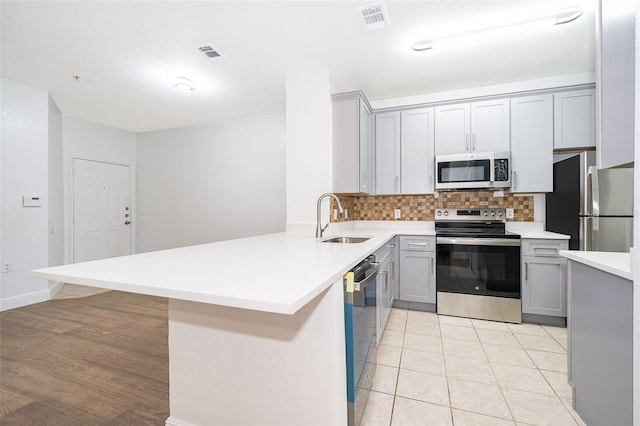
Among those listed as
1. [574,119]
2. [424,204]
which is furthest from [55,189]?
[574,119]

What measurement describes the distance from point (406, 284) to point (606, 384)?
196 centimetres

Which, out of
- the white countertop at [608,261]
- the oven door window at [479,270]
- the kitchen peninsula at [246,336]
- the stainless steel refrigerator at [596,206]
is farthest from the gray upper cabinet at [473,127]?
the kitchen peninsula at [246,336]

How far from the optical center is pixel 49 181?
3760 millimetres

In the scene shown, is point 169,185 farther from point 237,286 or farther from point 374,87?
point 237,286

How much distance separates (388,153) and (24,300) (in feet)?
15.2

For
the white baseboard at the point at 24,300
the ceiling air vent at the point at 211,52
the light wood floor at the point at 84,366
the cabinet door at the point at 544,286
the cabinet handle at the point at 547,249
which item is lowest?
the light wood floor at the point at 84,366

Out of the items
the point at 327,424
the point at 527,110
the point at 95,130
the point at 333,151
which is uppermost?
the point at 95,130

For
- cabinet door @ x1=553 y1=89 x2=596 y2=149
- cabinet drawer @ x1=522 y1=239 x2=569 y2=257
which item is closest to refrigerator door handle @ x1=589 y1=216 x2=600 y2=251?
cabinet drawer @ x1=522 y1=239 x2=569 y2=257

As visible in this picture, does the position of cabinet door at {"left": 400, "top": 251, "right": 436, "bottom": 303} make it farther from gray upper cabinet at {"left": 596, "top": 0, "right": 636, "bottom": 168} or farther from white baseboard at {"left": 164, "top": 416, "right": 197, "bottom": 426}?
white baseboard at {"left": 164, "top": 416, "right": 197, "bottom": 426}

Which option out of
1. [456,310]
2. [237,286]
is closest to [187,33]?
[237,286]

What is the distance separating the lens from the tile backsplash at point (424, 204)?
10.8ft

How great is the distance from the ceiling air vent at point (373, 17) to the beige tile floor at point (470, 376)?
253 centimetres

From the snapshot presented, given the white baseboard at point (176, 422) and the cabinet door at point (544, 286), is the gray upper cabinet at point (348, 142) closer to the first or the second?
the cabinet door at point (544, 286)

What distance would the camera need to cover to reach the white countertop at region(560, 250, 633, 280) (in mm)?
1073
